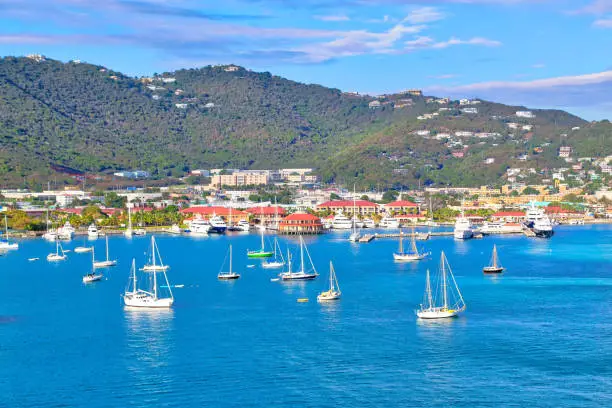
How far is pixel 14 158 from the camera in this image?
123000 millimetres

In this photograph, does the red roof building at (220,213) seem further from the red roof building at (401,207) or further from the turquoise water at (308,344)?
the turquoise water at (308,344)

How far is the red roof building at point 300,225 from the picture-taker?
249 feet

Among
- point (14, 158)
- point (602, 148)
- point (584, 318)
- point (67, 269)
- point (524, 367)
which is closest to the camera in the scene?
point (524, 367)

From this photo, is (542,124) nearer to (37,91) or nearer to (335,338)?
(37,91)

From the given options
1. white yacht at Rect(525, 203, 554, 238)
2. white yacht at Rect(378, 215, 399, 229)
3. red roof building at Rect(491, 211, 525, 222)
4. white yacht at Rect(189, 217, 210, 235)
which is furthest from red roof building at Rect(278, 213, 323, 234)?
red roof building at Rect(491, 211, 525, 222)

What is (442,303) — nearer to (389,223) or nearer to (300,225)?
(300,225)

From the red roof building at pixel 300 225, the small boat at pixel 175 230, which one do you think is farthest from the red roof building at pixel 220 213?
the red roof building at pixel 300 225

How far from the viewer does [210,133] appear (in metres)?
178

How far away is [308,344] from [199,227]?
50.3m

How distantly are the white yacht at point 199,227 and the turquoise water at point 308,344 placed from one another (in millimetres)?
32325

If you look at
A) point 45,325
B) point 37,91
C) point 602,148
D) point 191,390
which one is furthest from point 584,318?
point 37,91

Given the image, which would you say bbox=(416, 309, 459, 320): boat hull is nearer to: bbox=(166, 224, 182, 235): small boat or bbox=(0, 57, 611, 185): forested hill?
bbox=(166, 224, 182, 235): small boat

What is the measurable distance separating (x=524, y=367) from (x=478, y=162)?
123 metres

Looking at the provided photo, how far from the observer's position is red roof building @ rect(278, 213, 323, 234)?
75938 mm
